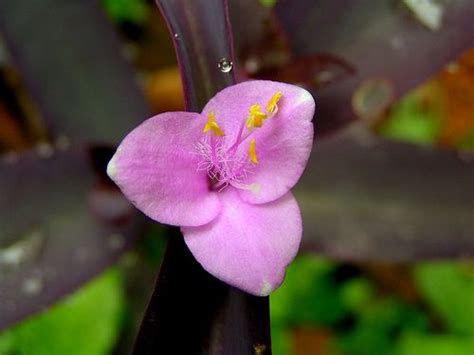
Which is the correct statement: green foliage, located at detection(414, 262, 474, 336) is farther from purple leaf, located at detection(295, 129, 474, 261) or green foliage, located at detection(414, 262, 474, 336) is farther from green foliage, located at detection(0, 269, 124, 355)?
green foliage, located at detection(0, 269, 124, 355)

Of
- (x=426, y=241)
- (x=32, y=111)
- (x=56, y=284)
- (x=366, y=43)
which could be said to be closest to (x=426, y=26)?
(x=366, y=43)

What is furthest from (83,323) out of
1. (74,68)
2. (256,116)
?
(256,116)

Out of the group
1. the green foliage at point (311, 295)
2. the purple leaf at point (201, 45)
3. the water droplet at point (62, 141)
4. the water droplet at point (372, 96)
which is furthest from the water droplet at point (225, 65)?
the green foliage at point (311, 295)

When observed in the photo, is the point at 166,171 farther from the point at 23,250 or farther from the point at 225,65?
the point at 23,250

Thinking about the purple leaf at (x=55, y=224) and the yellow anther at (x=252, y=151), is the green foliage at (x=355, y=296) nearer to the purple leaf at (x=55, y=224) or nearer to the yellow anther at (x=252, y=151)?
the purple leaf at (x=55, y=224)

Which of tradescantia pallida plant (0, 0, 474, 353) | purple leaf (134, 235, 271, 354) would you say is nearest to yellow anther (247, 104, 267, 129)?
purple leaf (134, 235, 271, 354)

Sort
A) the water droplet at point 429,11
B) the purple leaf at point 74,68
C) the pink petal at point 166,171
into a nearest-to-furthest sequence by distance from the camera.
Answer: the pink petal at point 166,171 < the water droplet at point 429,11 < the purple leaf at point 74,68

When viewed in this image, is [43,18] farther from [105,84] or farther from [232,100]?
[232,100]
